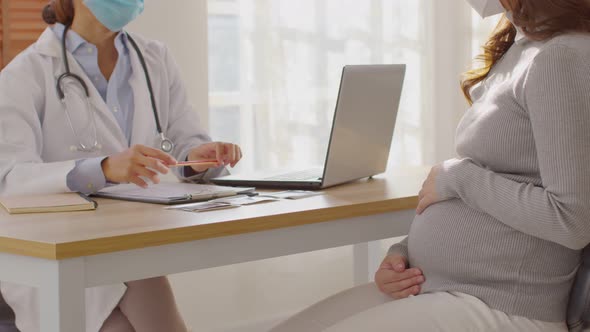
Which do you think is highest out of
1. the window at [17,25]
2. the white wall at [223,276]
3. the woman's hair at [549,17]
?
the woman's hair at [549,17]

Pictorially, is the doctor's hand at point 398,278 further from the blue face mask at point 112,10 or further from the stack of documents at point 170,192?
the blue face mask at point 112,10

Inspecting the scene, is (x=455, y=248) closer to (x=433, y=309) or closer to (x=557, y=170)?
(x=433, y=309)

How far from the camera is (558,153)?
124cm

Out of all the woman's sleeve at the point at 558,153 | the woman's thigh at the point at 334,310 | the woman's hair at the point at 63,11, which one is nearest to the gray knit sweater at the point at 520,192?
the woman's sleeve at the point at 558,153

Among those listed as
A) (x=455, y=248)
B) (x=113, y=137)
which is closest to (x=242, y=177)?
(x=113, y=137)

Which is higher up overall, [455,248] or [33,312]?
[455,248]

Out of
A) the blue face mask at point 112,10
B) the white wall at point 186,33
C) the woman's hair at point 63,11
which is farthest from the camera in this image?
the white wall at point 186,33

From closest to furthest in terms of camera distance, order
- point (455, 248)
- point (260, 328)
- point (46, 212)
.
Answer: point (455, 248)
point (46, 212)
point (260, 328)

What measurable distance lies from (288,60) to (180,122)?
0.84 metres

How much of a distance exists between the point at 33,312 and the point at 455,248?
85 centimetres

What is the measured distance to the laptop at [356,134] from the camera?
1.75m

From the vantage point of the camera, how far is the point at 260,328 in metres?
3.05

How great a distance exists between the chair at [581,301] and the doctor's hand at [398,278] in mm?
246

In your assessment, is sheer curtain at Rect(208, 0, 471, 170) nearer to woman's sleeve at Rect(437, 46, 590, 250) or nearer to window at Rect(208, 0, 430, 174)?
window at Rect(208, 0, 430, 174)
